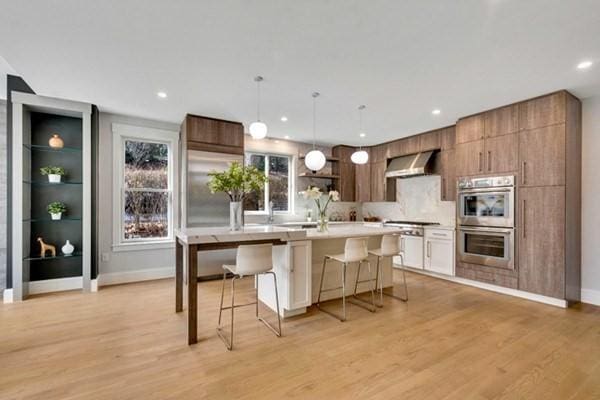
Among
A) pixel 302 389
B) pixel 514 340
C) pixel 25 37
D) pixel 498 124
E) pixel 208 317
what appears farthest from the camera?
pixel 498 124

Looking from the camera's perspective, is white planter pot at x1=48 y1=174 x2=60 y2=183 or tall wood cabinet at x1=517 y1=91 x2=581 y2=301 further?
white planter pot at x1=48 y1=174 x2=60 y2=183

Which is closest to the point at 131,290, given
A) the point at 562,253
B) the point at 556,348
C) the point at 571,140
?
the point at 556,348

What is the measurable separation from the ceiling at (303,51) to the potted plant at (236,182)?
3.48 feet

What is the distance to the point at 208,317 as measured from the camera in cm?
310

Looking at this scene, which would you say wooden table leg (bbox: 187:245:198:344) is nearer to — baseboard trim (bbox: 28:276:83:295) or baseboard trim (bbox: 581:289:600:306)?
baseboard trim (bbox: 28:276:83:295)

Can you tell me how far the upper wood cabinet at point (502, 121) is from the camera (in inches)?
152

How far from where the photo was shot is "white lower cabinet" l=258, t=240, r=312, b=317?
303 cm

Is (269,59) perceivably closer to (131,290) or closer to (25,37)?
(25,37)

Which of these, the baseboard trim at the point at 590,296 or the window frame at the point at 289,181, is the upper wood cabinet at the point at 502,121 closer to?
the baseboard trim at the point at 590,296

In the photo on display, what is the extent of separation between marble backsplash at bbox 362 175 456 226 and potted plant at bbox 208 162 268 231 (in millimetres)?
3892

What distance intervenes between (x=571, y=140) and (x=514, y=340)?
2.64 m

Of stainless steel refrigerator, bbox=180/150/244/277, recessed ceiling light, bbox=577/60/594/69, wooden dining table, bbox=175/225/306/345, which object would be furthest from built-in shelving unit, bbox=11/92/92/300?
recessed ceiling light, bbox=577/60/594/69

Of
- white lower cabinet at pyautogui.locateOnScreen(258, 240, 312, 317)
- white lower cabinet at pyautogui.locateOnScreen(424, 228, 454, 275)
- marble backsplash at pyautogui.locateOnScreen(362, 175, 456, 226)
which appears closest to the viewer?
white lower cabinet at pyautogui.locateOnScreen(258, 240, 312, 317)

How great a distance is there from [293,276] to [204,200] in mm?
2316
